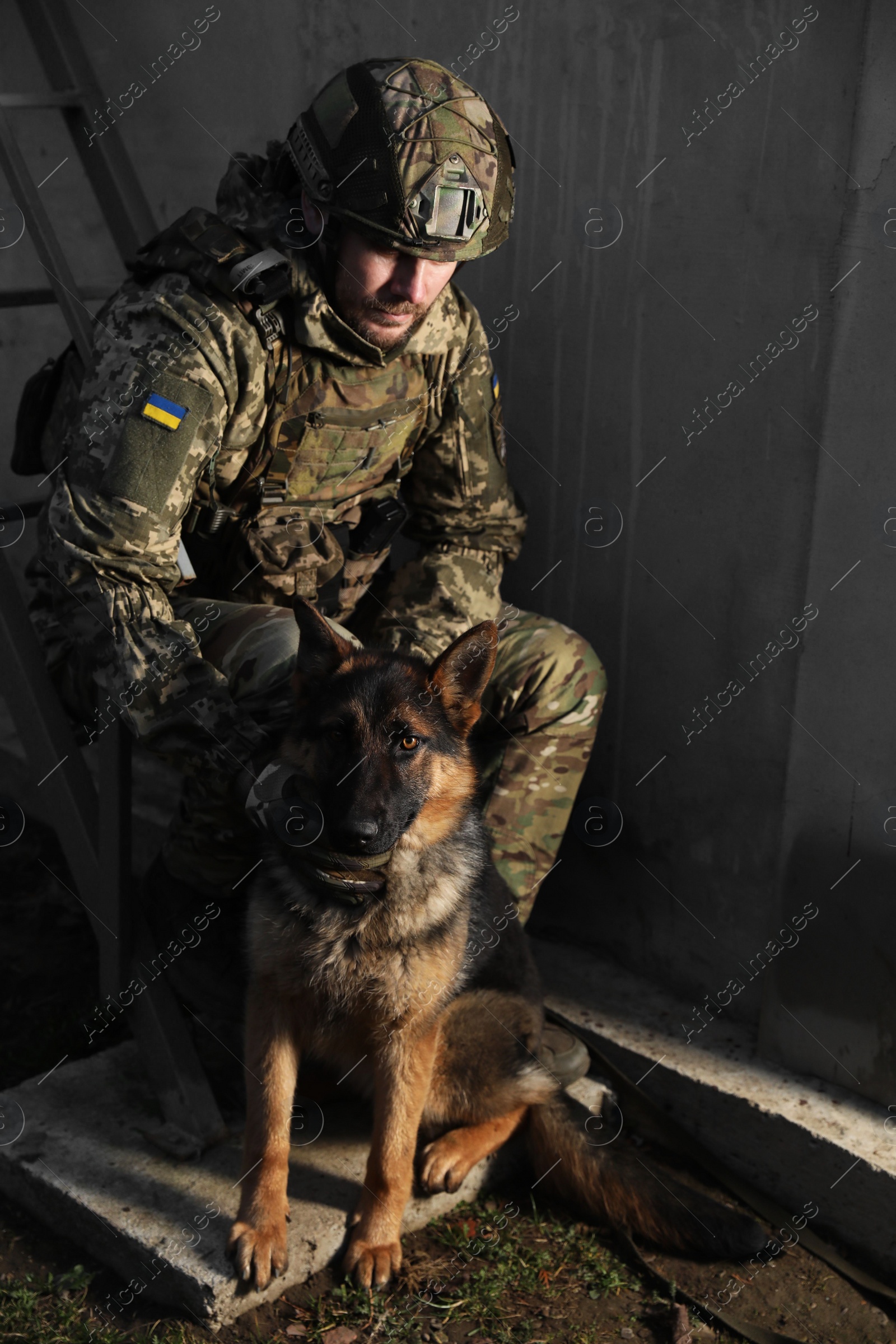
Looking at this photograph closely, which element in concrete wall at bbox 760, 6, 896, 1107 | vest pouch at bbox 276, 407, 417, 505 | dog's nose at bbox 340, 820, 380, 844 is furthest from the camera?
vest pouch at bbox 276, 407, 417, 505

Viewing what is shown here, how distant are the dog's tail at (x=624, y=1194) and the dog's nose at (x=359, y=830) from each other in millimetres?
1039

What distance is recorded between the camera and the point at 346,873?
2.74 metres

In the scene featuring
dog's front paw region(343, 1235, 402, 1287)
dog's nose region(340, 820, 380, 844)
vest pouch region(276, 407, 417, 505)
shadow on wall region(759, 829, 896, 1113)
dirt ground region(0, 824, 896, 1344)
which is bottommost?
dirt ground region(0, 824, 896, 1344)

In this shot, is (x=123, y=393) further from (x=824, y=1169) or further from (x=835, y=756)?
(x=824, y=1169)

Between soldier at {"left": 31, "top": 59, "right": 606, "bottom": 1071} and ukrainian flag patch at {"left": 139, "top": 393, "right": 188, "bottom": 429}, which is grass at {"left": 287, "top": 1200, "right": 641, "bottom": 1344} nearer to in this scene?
soldier at {"left": 31, "top": 59, "right": 606, "bottom": 1071}

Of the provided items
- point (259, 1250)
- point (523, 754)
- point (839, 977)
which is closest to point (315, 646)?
point (523, 754)

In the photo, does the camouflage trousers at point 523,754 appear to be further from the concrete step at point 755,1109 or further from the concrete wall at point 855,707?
the concrete wall at point 855,707

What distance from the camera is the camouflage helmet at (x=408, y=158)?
2.92m

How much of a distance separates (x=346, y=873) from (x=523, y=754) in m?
0.91

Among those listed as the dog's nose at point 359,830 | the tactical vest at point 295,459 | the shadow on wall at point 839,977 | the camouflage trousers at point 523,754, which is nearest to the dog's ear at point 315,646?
the dog's nose at point 359,830

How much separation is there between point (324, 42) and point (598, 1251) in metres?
4.00

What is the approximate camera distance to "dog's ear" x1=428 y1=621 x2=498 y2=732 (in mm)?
2637

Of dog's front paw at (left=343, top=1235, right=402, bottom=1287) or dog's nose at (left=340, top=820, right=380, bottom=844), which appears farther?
dog's front paw at (left=343, top=1235, right=402, bottom=1287)

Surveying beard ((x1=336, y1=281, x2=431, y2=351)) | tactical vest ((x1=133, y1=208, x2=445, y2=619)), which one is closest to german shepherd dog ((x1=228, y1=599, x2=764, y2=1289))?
tactical vest ((x1=133, y1=208, x2=445, y2=619))
